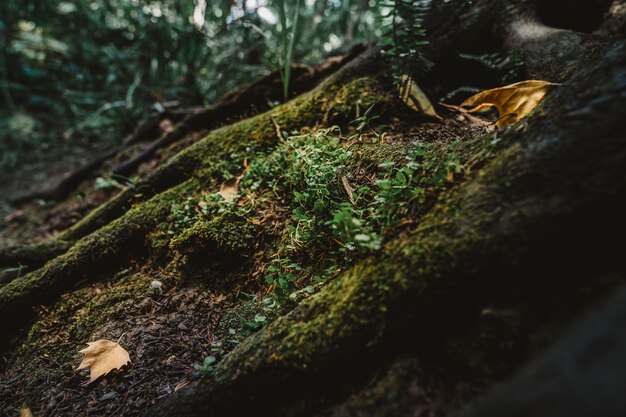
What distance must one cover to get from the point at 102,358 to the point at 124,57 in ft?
19.3

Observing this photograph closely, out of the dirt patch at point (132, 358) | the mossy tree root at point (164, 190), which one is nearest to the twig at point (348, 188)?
the mossy tree root at point (164, 190)

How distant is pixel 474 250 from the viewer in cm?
116

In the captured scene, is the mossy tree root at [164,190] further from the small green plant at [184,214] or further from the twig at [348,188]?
the twig at [348,188]

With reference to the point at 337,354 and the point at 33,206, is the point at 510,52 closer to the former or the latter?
the point at 337,354

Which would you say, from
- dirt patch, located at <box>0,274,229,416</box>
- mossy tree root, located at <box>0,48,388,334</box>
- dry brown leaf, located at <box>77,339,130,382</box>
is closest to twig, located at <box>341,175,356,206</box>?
mossy tree root, located at <box>0,48,388,334</box>

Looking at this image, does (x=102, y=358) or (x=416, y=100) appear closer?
(x=102, y=358)

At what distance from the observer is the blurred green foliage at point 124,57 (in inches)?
219

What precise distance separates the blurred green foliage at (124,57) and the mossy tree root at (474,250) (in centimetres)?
457

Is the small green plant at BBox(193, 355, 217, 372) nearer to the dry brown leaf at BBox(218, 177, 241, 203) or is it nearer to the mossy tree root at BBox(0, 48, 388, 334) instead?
the dry brown leaf at BBox(218, 177, 241, 203)

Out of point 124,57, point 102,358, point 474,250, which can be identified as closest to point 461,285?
point 474,250

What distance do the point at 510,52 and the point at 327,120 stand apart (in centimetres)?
163

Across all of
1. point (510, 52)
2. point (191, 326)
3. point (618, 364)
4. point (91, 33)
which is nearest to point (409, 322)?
point (618, 364)

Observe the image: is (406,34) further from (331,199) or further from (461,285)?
(461,285)

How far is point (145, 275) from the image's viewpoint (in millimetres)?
2410
